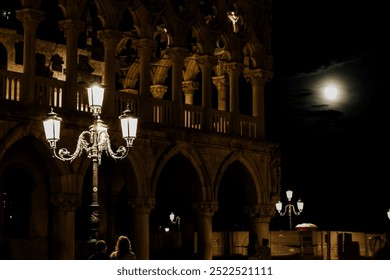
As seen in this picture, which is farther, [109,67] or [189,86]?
[189,86]

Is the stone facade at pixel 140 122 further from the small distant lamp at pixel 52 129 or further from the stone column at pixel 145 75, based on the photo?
the small distant lamp at pixel 52 129

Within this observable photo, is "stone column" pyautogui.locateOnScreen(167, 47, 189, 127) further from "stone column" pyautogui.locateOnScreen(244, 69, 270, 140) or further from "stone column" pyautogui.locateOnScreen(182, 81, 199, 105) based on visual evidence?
"stone column" pyautogui.locateOnScreen(182, 81, 199, 105)

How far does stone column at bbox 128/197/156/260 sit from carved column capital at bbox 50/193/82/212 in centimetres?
230

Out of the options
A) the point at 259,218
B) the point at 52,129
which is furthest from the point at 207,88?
the point at 52,129

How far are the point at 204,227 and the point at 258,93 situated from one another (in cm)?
493

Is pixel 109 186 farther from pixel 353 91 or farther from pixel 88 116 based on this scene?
pixel 353 91

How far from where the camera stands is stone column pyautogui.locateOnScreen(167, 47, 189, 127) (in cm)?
2811

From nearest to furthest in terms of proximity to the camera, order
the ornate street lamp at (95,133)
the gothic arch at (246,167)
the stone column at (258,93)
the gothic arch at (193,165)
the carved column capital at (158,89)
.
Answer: the ornate street lamp at (95,133), the gothic arch at (193,165), the gothic arch at (246,167), the stone column at (258,93), the carved column capital at (158,89)

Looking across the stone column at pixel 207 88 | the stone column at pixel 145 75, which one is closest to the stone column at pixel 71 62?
the stone column at pixel 145 75

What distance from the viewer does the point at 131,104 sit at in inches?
1061

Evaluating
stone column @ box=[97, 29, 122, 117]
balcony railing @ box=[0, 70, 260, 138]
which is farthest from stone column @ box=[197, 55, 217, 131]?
stone column @ box=[97, 29, 122, 117]

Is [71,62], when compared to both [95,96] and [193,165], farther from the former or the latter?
[95,96]

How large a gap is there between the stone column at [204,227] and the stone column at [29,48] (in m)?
7.17

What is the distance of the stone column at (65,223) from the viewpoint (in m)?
24.8
